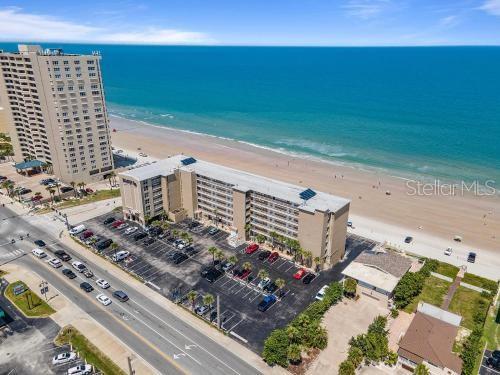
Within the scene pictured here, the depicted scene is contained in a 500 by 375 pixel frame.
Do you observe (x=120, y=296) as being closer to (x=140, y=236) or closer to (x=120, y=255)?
(x=120, y=255)

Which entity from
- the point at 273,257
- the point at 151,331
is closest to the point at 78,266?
the point at 151,331

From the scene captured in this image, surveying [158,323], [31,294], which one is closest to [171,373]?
[158,323]

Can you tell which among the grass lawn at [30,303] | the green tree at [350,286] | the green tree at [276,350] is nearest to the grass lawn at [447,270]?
the green tree at [350,286]

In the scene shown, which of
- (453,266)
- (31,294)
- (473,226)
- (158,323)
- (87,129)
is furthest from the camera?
(87,129)

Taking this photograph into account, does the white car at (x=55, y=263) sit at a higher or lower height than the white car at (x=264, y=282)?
higher

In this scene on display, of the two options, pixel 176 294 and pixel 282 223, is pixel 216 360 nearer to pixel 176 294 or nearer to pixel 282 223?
pixel 176 294

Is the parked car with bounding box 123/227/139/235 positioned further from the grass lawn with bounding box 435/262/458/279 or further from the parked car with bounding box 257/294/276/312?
the grass lawn with bounding box 435/262/458/279

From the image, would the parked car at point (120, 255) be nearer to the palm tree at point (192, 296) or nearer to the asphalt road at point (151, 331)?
the asphalt road at point (151, 331)
